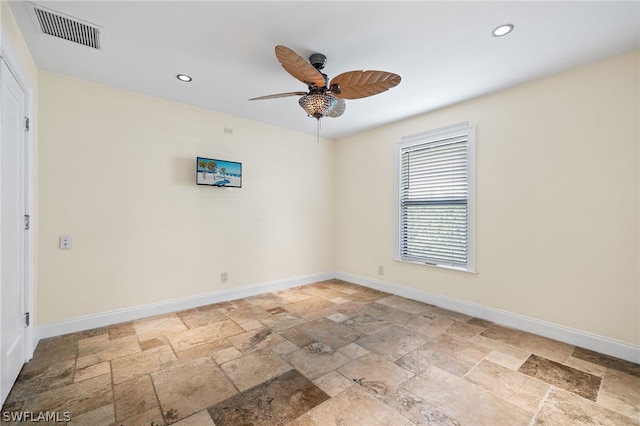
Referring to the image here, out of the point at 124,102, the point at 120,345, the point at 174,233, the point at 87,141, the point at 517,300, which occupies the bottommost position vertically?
the point at 120,345

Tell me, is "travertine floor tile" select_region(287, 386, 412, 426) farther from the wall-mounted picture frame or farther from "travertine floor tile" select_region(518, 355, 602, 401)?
the wall-mounted picture frame

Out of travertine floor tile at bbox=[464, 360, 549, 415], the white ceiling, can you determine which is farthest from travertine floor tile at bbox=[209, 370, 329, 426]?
the white ceiling

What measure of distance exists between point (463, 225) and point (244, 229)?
9.95 feet

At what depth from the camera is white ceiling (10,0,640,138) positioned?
188 centimetres

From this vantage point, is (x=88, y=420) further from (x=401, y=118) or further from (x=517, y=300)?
(x=401, y=118)

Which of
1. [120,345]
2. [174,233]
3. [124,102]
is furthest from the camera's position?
[174,233]

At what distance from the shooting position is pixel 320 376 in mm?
Answer: 2119

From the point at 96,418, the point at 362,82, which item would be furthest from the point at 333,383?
the point at 362,82

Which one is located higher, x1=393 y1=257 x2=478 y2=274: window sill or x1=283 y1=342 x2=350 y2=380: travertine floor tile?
x1=393 y1=257 x2=478 y2=274: window sill

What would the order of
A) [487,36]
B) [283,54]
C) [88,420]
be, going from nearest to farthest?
[88,420]
[283,54]
[487,36]

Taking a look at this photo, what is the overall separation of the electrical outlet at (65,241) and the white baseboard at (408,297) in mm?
767

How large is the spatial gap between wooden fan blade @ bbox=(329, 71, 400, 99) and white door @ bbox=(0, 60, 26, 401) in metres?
2.28

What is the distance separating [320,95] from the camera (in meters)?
2.34

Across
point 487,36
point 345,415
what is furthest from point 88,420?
point 487,36
